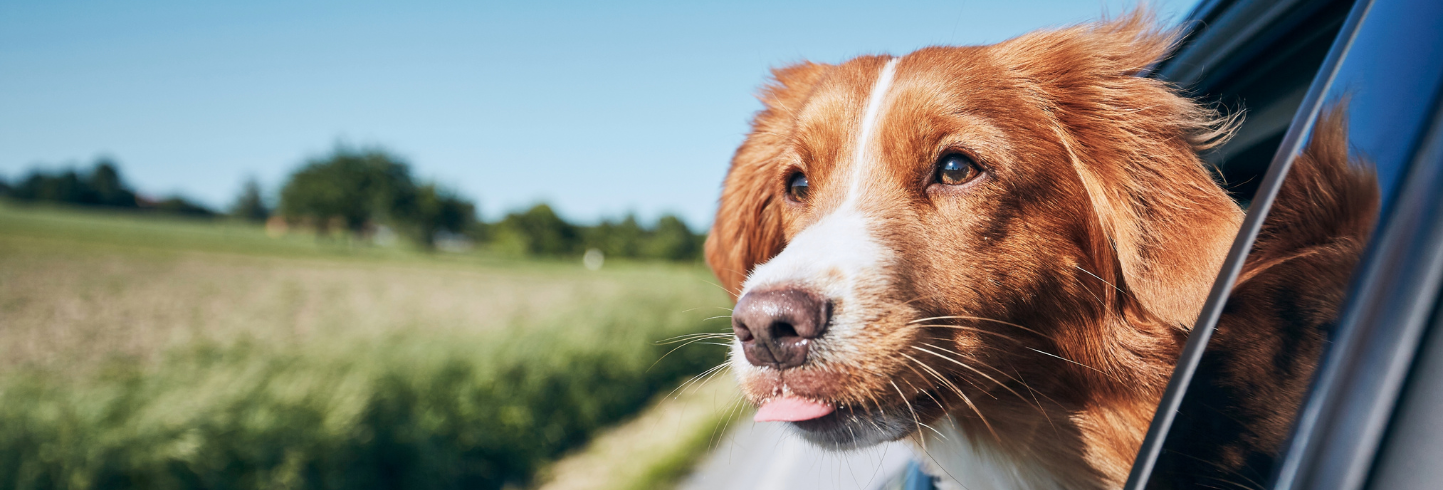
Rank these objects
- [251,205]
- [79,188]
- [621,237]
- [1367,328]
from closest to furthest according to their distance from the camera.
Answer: [1367,328] → [621,237] → [79,188] → [251,205]

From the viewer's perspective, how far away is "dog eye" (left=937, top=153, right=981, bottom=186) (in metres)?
1.72

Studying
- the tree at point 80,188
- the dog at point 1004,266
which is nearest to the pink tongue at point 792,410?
the dog at point 1004,266

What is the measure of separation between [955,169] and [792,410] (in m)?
0.72

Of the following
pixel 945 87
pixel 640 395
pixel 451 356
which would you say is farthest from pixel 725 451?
pixel 945 87

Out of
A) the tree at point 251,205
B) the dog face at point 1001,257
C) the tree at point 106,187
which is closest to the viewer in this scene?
the dog face at point 1001,257

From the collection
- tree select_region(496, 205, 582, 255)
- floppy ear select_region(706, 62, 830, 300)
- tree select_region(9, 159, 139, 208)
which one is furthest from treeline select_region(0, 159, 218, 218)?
floppy ear select_region(706, 62, 830, 300)

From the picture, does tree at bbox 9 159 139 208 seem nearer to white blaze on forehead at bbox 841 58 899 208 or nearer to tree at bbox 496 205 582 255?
tree at bbox 496 205 582 255

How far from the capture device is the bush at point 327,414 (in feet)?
15.1

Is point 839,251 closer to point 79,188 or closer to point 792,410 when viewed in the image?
point 792,410

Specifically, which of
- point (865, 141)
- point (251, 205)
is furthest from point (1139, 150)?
point (251, 205)

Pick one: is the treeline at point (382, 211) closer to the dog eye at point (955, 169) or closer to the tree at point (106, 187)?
the tree at point (106, 187)

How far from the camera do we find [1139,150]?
161 centimetres

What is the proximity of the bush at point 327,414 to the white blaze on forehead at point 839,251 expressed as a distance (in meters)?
4.18

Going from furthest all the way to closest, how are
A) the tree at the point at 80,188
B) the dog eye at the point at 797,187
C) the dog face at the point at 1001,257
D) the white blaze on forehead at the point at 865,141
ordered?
1. the tree at the point at 80,188
2. the dog eye at the point at 797,187
3. the white blaze on forehead at the point at 865,141
4. the dog face at the point at 1001,257
